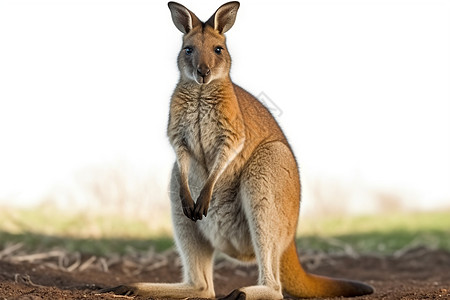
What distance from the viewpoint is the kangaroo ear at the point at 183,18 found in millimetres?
4812

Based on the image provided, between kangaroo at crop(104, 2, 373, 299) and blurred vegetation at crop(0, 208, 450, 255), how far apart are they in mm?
3415

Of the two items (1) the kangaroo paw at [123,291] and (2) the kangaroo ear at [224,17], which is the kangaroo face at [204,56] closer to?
(2) the kangaroo ear at [224,17]

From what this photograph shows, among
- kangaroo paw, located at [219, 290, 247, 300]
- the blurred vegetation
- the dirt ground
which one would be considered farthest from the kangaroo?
the blurred vegetation

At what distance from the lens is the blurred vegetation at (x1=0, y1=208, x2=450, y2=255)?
8570 mm

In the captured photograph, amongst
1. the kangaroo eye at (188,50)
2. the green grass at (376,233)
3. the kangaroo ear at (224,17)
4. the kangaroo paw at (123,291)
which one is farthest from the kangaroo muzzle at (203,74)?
the green grass at (376,233)

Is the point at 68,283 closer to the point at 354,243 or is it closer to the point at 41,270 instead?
the point at 41,270

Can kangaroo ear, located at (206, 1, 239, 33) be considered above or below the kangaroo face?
above

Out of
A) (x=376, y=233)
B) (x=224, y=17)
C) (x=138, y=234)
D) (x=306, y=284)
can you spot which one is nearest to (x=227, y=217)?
(x=306, y=284)

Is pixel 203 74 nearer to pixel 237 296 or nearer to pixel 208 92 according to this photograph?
pixel 208 92

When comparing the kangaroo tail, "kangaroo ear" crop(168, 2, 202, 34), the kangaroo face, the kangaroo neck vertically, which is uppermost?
"kangaroo ear" crop(168, 2, 202, 34)

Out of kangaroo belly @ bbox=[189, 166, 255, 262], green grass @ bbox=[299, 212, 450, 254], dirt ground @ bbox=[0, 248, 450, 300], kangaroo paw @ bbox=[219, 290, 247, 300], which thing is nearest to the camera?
kangaroo paw @ bbox=[219, 290, 247, 300]

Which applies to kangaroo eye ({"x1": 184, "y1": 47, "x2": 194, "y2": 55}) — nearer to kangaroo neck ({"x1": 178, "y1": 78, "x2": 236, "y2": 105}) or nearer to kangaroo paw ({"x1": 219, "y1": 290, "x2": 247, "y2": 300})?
kangaroo neck ({"x1": 178, "y1": 78, "x2": 236, "y2": 105})

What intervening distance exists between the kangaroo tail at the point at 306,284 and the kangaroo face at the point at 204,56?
136 centimetres

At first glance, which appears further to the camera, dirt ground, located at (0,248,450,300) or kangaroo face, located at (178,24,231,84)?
dirt ground, located at (0,248,450,300)
